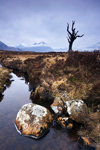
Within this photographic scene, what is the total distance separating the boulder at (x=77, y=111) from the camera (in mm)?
6051

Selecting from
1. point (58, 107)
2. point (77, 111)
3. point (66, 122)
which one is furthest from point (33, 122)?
point (77, 111)

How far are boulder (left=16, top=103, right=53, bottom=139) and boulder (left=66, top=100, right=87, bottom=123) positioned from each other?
1.52 meters

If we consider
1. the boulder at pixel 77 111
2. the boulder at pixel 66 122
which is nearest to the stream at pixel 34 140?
the boulder at pixel 66 122

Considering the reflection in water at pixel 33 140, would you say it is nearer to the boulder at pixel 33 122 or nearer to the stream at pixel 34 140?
the stream at pixel 34 140

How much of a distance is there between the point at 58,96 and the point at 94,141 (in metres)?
4.29

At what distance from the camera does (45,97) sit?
950cm

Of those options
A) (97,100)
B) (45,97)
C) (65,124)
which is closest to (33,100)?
(45,97)

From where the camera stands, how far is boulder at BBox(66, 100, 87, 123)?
605 centimetres

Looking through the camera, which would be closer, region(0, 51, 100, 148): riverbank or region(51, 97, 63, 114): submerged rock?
region(0, 51, 100, 148): riverbank

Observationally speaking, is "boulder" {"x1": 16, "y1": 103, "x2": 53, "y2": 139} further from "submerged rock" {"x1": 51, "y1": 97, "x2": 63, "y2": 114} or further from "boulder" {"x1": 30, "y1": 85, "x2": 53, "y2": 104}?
"boulder" {"x1": 30, "y1": 85, "x2": 53, "y2": 104}

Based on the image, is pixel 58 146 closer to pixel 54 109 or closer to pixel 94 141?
pixel 94 141

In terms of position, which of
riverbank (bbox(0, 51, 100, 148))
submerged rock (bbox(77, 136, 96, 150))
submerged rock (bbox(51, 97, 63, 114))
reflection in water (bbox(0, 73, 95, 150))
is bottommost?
reflection in water (bbox(0, 73, 95, 150))

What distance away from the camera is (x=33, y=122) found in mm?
5801

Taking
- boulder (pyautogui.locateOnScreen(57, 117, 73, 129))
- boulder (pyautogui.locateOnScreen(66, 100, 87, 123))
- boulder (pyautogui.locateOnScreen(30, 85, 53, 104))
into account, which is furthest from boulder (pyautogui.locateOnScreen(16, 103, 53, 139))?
boulder (pyautogui.locateOnScreen(30, 85, 53, 104))
